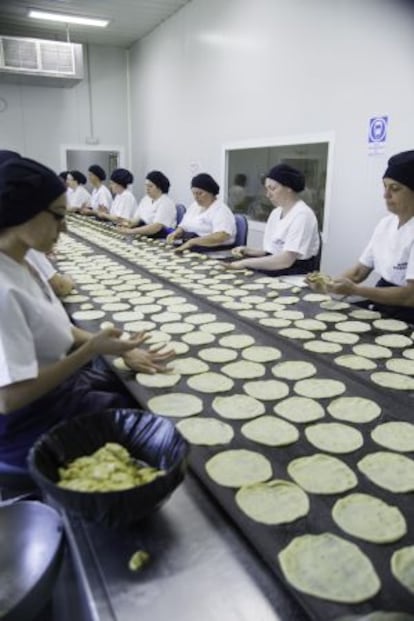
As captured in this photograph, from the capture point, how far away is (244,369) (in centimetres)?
165

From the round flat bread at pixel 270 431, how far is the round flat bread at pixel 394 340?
0.79 m

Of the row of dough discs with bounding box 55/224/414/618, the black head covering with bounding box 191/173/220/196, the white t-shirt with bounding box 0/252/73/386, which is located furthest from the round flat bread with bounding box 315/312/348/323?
the black head covering with bounding box 191/173/220/196

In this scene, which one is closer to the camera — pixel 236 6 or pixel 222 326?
pixel 222 326

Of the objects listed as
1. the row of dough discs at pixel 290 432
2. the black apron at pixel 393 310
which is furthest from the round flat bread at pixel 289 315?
the black apron at pixel 393 310

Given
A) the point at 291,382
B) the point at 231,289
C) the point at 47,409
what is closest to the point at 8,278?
the point at 47,409

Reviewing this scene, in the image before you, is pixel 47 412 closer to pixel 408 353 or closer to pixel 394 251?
pixel 408 353

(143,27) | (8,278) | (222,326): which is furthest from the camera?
(143,27)

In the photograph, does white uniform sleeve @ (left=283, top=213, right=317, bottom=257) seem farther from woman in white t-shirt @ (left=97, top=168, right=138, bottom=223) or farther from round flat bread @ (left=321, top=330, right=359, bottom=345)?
woman in white t-shirt @ (left=97, top=168, right=138, bottom=223)

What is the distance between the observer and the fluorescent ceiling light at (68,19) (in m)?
6.60

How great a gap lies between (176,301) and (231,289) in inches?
16.2

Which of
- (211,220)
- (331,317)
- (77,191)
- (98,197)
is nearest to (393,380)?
(331,317)

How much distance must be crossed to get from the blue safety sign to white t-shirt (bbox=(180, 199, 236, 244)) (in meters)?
1.38

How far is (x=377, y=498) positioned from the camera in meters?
1.00

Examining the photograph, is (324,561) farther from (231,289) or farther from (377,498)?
(231,289)
